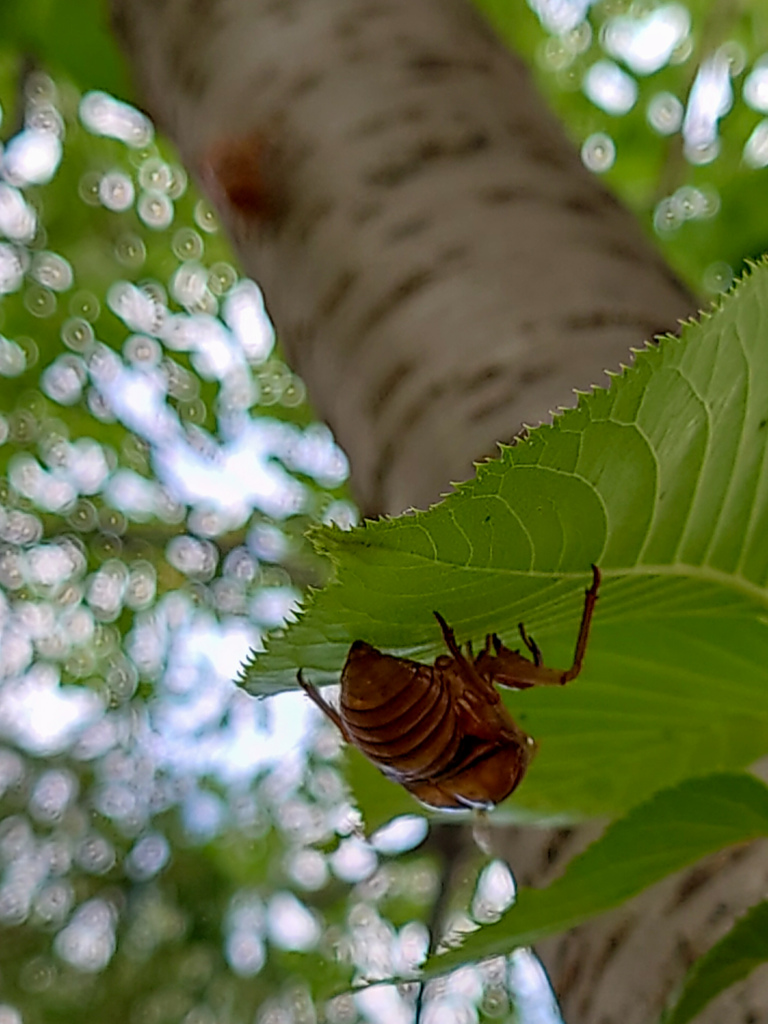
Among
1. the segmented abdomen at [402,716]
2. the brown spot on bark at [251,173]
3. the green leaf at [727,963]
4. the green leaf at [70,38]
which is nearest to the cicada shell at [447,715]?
the segmented abdomen at [402,716]

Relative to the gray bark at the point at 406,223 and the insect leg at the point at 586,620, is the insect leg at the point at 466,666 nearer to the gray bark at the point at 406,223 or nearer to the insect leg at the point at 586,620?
the insect leg at the point at 586,620

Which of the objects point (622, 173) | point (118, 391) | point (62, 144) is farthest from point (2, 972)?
point (622, 173)

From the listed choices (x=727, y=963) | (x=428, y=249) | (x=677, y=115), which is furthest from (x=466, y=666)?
(x=677, y=115)

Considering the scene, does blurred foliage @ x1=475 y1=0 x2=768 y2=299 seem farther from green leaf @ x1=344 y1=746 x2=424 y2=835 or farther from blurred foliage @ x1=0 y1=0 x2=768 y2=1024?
green leaf @ x1=344 y1=746 x2=424 y2=835

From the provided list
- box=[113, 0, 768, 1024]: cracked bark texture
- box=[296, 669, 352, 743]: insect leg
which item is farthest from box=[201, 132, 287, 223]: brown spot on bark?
box=[296, 669, 352, 743]: insect leg

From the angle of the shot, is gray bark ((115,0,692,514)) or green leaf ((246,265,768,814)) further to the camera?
gray bark ((115,0,692,514))

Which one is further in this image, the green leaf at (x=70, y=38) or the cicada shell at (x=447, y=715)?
the green leaf at (x=70, y=38)
